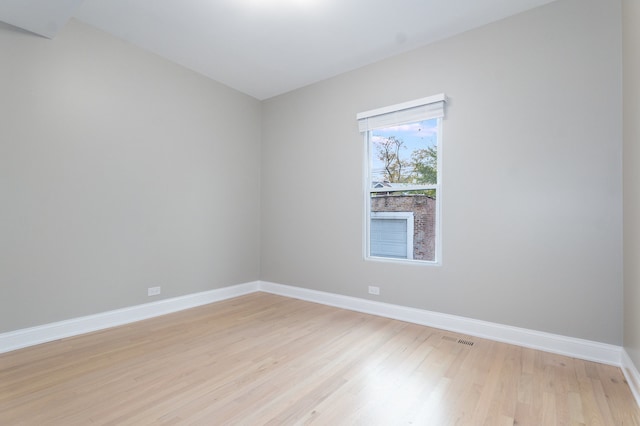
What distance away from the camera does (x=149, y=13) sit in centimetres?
297

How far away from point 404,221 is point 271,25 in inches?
99.7

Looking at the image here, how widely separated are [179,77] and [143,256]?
2.26 meters

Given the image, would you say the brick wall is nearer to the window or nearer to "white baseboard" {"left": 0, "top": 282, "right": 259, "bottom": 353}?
the window

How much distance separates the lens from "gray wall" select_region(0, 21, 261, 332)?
2.77 m

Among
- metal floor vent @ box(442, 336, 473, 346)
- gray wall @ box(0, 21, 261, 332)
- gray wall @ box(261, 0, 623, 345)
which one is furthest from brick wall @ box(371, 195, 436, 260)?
gray wall @ box(0, 21, 261, 332)

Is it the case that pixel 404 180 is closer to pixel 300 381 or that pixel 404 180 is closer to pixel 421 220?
pixel 421 220

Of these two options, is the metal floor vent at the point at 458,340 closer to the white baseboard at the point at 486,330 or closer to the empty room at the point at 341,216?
the empty room at the point at 341,216

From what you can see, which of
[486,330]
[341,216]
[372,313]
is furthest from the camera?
[341,216]

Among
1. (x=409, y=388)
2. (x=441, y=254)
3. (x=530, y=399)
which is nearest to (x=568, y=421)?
(x=530, y=399)

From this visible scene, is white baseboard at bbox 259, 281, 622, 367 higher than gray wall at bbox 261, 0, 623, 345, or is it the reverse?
gray wall at bbox 261, 0, 623, 345

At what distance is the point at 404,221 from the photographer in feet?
12.0

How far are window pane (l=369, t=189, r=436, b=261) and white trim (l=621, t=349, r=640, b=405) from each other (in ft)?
5.28

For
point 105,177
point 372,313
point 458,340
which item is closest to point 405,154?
point 372,313

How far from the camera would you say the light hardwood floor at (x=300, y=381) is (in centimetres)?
183
